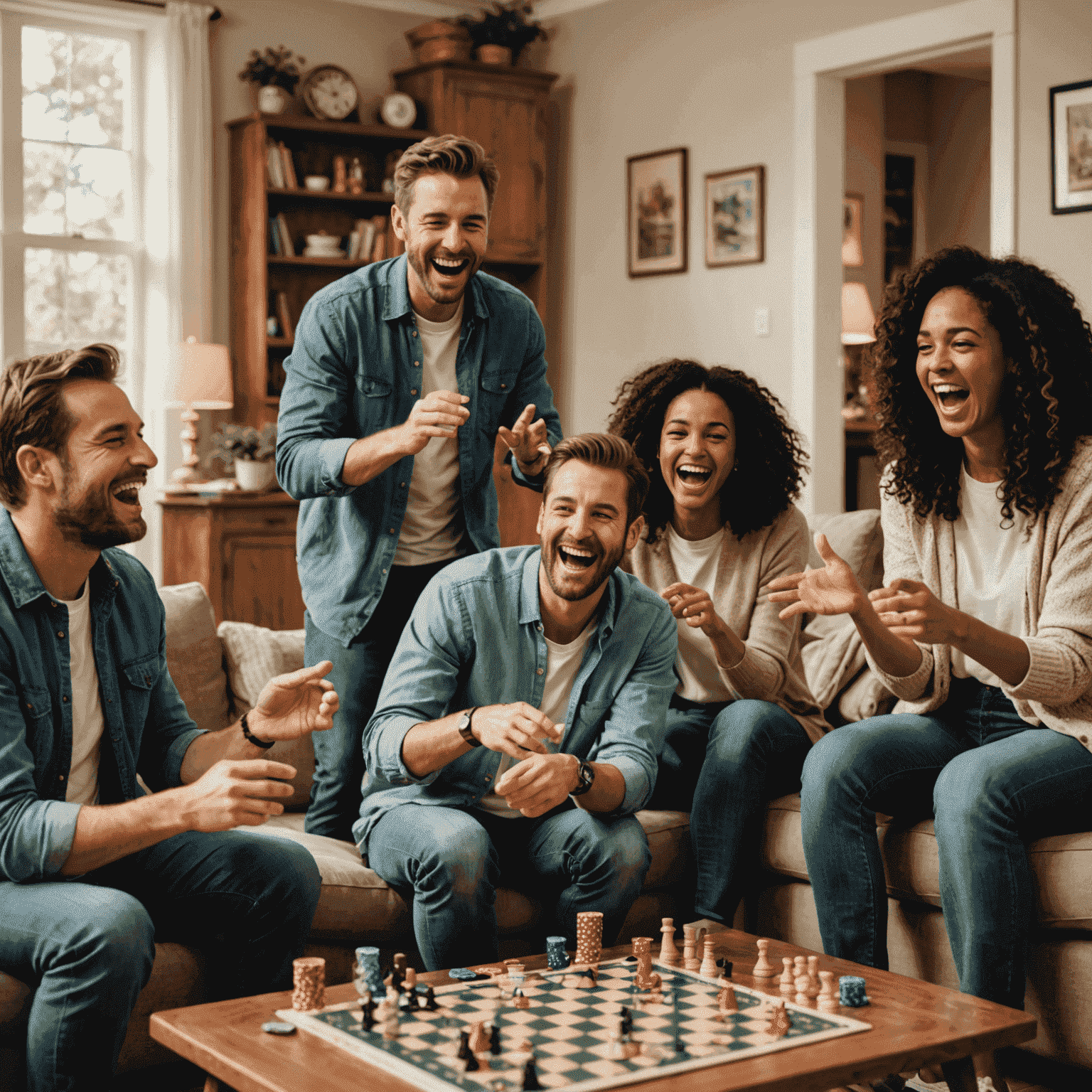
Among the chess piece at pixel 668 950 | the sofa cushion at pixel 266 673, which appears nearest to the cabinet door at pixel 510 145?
the sofa cushion at pixel 266 673

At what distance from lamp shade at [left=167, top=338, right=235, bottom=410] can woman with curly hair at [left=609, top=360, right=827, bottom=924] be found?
120 inches

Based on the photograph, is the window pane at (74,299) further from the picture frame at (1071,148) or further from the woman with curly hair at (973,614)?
the woman with curly hair at (973,614)

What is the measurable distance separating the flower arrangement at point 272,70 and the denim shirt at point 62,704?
4.40 metres

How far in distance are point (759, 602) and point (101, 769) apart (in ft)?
4.35

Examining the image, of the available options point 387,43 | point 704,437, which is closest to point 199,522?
point 387,43

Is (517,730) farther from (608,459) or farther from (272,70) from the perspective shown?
(272,70)

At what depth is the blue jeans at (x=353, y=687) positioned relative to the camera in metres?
2.70

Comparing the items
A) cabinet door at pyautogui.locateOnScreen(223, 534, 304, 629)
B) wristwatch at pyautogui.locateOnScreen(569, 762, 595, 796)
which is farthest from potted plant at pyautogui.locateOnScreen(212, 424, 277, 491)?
wristwatch at pyautogui.locateOnScreen(569, 762, 595, 796)

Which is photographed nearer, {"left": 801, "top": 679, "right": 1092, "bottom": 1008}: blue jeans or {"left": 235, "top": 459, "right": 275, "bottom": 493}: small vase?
{"left": 801, "top": 679, "right": 1092, "bottom": 1008}: blue jeans

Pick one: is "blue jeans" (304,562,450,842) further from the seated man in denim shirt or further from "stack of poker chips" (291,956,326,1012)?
"stack of poker chips" (291,956,326,1012)

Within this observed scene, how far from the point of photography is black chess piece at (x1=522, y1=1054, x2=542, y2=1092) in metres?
1.52

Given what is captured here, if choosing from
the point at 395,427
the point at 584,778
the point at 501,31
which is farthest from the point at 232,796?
the point at 501,31

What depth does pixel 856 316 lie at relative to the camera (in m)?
Result: 6.39

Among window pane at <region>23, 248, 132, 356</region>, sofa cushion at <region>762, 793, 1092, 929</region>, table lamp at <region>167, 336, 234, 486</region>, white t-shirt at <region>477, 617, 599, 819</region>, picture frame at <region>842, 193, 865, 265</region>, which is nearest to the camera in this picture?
sofa cushion at <region>762, 793, 1092, 929</region>
